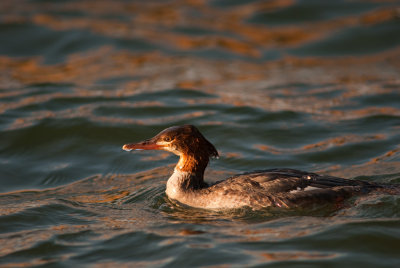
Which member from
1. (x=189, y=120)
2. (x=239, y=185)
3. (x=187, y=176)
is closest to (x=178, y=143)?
(x=187, y=176)

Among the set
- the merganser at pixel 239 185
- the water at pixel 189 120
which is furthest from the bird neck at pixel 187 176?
the water at pixel 189 120

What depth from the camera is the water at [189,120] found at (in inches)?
256

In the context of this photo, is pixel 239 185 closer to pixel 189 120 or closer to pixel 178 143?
pixel 178 143

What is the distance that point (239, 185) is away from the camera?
7348 mm

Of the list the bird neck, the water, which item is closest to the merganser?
the bird neck

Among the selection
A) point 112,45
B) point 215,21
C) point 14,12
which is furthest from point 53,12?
point 215,21

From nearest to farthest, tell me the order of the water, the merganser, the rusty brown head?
the water < the merganser < the rusty brown head

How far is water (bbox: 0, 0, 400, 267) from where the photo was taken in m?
6.51

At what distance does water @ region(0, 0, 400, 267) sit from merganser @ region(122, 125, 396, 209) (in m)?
0.13

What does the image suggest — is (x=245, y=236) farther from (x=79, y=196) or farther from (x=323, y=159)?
(x=323, y=159)

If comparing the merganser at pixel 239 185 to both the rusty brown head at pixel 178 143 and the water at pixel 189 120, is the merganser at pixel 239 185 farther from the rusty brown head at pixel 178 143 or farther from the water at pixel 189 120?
the water at pixel 189 120

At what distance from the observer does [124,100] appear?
1230cm

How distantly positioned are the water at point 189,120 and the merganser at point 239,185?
133 millimetres

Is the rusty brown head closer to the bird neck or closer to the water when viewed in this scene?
the bird neck
